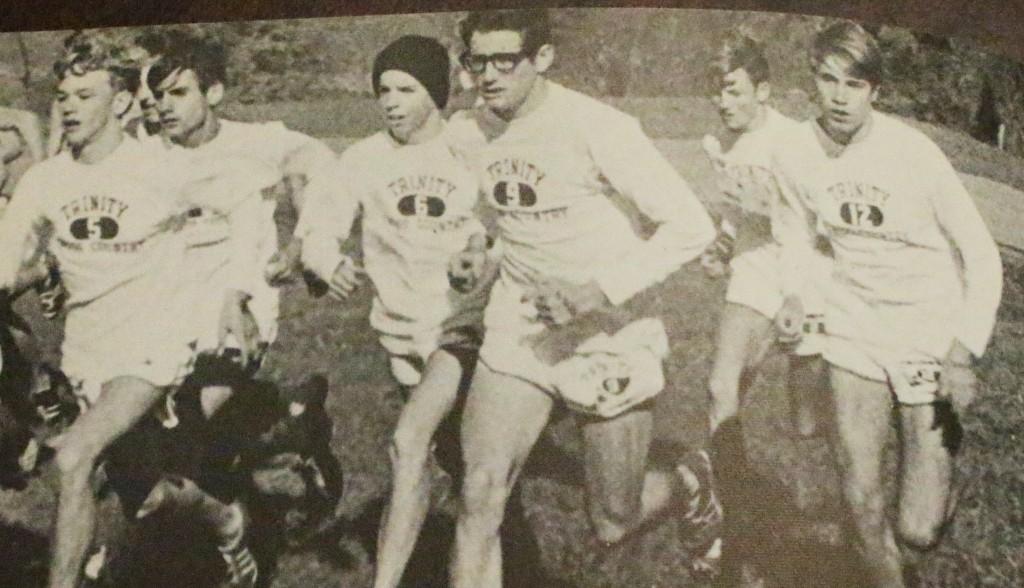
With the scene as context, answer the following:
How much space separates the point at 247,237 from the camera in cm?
173

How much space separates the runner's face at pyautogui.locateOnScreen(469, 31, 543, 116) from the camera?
1.71 m

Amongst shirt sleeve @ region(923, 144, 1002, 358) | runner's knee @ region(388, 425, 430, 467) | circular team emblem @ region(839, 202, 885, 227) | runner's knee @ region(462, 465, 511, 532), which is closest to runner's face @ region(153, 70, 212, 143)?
runner's knee @ region(388, 425, 430, 467)

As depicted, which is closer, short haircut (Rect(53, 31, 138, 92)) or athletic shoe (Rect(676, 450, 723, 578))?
athletic shoe (Rect(676, 450, 723, 578))

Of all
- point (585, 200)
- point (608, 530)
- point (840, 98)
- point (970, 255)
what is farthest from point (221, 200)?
point (970, 255)

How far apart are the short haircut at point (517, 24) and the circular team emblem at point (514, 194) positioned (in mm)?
196

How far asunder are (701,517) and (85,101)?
1.09m

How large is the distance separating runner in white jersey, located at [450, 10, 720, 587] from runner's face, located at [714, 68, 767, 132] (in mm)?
121

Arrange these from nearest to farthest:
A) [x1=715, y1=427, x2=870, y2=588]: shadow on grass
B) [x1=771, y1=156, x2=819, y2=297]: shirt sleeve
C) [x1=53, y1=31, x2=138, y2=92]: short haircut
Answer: [x1=715, y1=427, x2=870, y2=588]: shadow on grass
[x1=771, y1=156, x2=819, y2=297]: shirt sleeve
[x1=53, y1=31, x2=138, y2=92]: short haircut

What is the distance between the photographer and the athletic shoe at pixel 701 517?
1584 millimetres

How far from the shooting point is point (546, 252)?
168 centimetres

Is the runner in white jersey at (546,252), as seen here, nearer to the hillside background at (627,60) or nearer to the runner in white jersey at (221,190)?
the hillside background at (627,60)

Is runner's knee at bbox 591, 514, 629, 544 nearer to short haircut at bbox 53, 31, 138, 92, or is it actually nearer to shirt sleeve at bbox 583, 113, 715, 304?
shirt sleeve at bbox 583, 113, 715, 304

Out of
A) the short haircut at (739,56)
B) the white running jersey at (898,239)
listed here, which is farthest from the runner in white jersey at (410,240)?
the white running jersey at (898,239)

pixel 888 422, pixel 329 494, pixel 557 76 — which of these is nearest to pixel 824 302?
pixel 888 422
